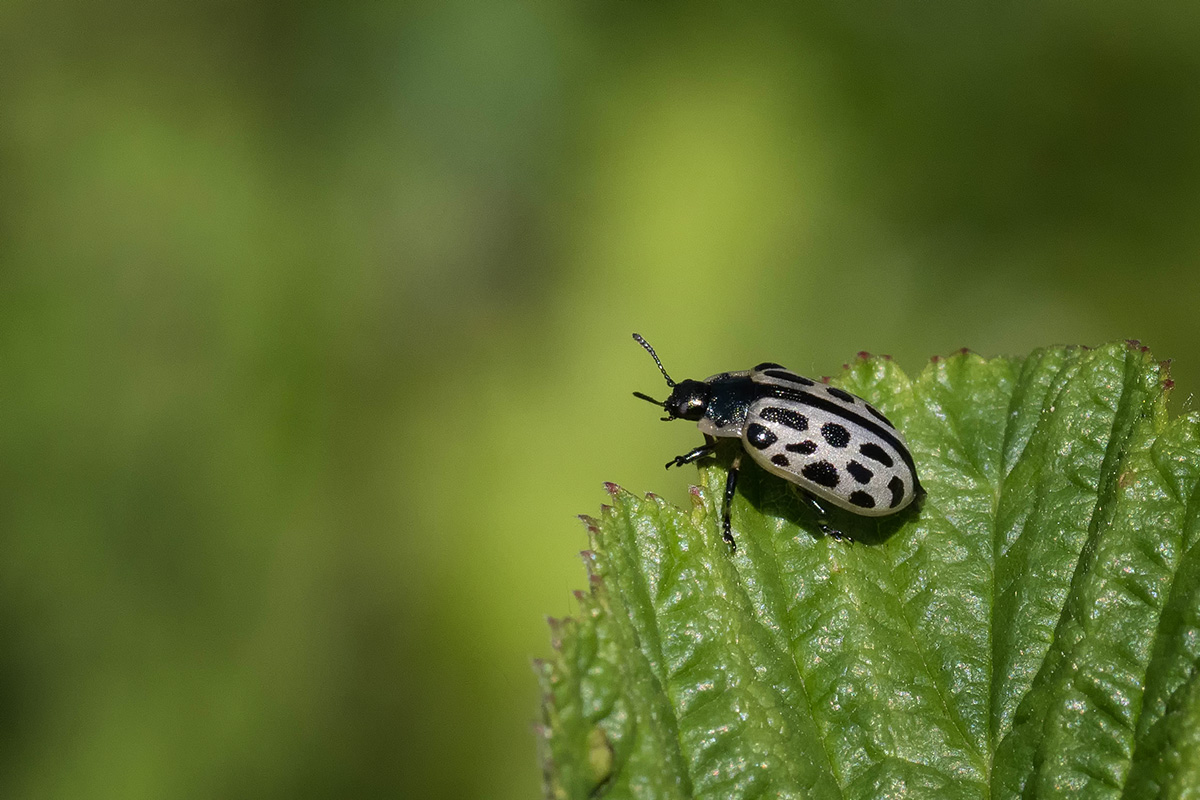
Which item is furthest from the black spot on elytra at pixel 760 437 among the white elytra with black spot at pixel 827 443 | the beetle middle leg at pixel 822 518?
the beetle middle leg at pixel 822 518

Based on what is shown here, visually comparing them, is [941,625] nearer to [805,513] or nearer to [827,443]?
[805,513]

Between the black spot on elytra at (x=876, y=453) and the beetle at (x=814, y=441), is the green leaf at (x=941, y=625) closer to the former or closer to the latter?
the beetle at (x=814, y=441)

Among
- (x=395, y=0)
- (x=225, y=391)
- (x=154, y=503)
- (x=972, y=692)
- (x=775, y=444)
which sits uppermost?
(x=395, y=0)

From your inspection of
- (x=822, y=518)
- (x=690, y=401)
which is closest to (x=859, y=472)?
(x=822, y=518)

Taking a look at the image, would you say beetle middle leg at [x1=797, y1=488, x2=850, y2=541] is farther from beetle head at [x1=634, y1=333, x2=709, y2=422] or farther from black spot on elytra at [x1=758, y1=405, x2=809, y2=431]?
beetle head at [x1=634, y1=333, x2=709, y2=422]

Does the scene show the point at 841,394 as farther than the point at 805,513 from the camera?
Yes

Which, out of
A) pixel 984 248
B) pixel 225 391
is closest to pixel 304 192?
pixel 225 391

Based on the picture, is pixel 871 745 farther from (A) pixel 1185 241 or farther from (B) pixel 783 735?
(A) pixel 1185 241

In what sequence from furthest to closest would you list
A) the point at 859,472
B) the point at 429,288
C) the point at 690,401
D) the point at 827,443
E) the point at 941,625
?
the point at 429,288 → the point at 690,401 → the point at 827,443 → the point at 859,472 → the point at 941,625
